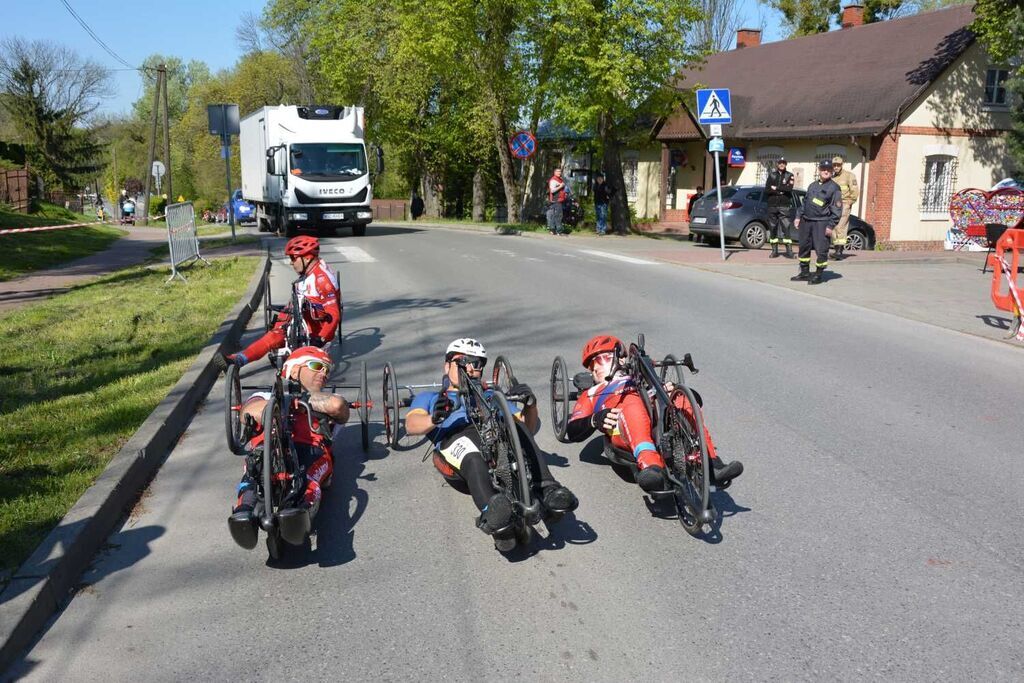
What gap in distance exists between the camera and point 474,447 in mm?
4980

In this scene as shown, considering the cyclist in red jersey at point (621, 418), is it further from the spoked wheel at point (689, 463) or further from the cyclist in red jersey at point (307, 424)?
the cyclist in red jersey at point (307, 424)

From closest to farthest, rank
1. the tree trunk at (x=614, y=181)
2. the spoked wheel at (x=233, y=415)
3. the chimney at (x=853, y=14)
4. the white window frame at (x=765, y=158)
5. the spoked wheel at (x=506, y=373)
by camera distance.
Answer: the spoked wheel at (x=233, y=415)
the spoked wheel at (x=506, y=373)
the tree trunk at (x=614, y=181)
the white window frame at (x=765, y=158)
the chimney at (x=853, y=14)

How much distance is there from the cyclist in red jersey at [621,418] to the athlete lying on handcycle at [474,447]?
13.9 inches

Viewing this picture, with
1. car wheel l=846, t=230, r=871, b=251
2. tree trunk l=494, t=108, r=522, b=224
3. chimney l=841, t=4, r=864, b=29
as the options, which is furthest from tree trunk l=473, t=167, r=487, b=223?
car wheel l=846, t=230, r=871, b=251

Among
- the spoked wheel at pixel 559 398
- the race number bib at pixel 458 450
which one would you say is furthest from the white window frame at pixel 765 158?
the race number bib at pixel 458 450

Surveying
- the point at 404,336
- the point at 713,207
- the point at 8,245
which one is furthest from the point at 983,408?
the point at 8,245

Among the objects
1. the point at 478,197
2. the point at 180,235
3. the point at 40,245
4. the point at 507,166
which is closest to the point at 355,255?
the point at 180,235

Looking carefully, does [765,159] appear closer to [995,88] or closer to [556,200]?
[995,88]

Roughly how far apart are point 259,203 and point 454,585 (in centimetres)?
2744

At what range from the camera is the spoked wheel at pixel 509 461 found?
4.41 metres

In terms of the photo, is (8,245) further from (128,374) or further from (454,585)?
(454,585)

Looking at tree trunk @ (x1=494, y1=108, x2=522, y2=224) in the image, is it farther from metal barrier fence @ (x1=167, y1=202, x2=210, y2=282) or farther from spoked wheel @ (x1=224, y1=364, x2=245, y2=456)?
spoked wheel @ (x1=224, y1=364, x2=245, y2=456)

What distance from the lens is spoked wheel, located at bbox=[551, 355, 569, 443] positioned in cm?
635

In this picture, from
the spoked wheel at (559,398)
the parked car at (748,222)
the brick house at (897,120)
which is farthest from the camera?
the brick house at (897,120)
